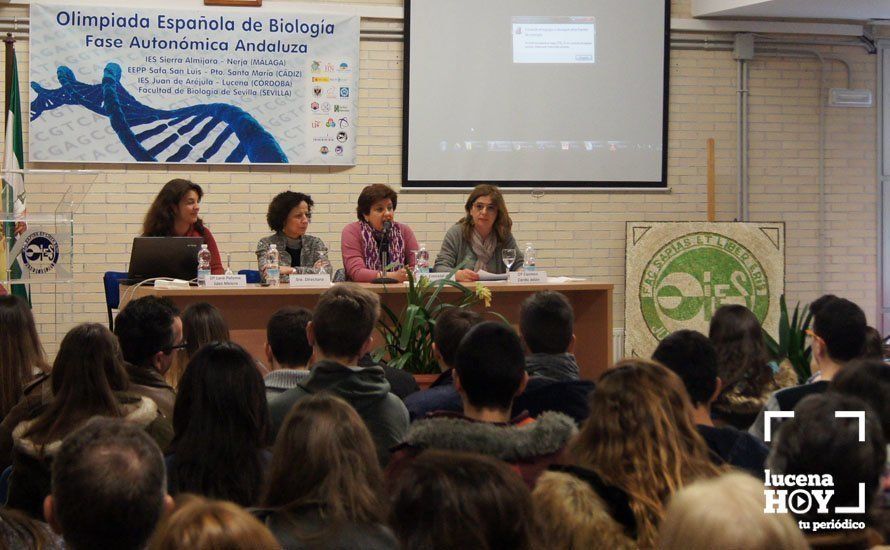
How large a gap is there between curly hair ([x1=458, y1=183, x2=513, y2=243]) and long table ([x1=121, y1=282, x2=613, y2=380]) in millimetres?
631

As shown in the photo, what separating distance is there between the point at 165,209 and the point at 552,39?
314cm

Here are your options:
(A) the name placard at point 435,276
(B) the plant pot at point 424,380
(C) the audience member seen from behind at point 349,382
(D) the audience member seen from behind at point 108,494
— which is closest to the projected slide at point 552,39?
(A) the name placard at point 435,276

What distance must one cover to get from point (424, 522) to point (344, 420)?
18.3 inches

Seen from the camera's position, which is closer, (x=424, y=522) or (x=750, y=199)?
(x=424, y=522)

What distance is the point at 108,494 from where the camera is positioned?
1.56 metres

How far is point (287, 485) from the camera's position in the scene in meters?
1.86

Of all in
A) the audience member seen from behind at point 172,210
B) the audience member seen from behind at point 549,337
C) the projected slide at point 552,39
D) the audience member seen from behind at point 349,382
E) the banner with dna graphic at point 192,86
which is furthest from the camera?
the projected slide at point 552,39

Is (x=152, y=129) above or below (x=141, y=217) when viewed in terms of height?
above

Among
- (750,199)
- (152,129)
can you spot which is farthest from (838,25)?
(152,129)

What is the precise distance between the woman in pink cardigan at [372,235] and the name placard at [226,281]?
907mm

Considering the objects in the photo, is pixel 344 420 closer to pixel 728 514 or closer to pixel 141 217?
pixel 728 514

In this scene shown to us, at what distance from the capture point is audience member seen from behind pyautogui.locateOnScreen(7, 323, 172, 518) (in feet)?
8.12

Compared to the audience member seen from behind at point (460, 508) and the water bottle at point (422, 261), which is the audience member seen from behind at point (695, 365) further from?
the water bottle at point (422, 261)

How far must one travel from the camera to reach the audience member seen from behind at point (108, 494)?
1553 mm
